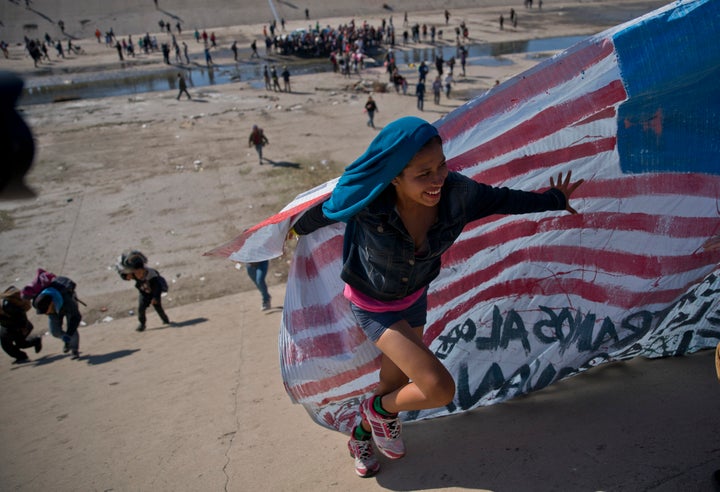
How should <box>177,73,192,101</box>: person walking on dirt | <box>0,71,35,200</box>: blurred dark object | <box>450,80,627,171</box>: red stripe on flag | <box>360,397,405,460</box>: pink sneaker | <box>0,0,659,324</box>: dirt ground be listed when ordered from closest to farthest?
<box>0,71,35,200</box>: blurred dark object, <box>360,397,405,460</box>: pink sneaker, <box>450,80,627,171</box>: red stripe on flag, <box>0,0,659,324</box>: dirt ground, <box>177,73,192,101</box>: person walking on dirt

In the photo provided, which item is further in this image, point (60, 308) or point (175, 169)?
point (175, 169)

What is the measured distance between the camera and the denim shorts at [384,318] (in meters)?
2.50

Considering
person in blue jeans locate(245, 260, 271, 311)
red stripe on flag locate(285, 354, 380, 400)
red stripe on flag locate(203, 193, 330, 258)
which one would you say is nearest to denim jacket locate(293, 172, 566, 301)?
red stripe on flag locate(203, 193, 330, 258)

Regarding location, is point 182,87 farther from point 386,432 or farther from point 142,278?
point 386,432

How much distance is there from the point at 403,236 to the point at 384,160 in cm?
37

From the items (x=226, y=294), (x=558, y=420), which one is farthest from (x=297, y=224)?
(x=226, y=294)

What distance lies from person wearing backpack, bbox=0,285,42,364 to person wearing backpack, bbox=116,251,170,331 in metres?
1.13

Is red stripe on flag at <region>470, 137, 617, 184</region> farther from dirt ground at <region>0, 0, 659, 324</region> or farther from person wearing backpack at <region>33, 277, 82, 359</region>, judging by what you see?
person wearing backpack at <region>33, 277, 82, 359</region>

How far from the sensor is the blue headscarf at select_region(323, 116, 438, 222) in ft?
7.04

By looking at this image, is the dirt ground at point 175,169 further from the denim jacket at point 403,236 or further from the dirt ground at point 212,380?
the denim jacket at point 403,236

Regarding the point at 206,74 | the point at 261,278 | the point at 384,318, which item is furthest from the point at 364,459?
the point at 206,74

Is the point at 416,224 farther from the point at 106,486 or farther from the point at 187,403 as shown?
the point at 187,403

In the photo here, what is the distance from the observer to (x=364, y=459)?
288 cm

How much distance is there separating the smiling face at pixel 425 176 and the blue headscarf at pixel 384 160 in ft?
0.14
